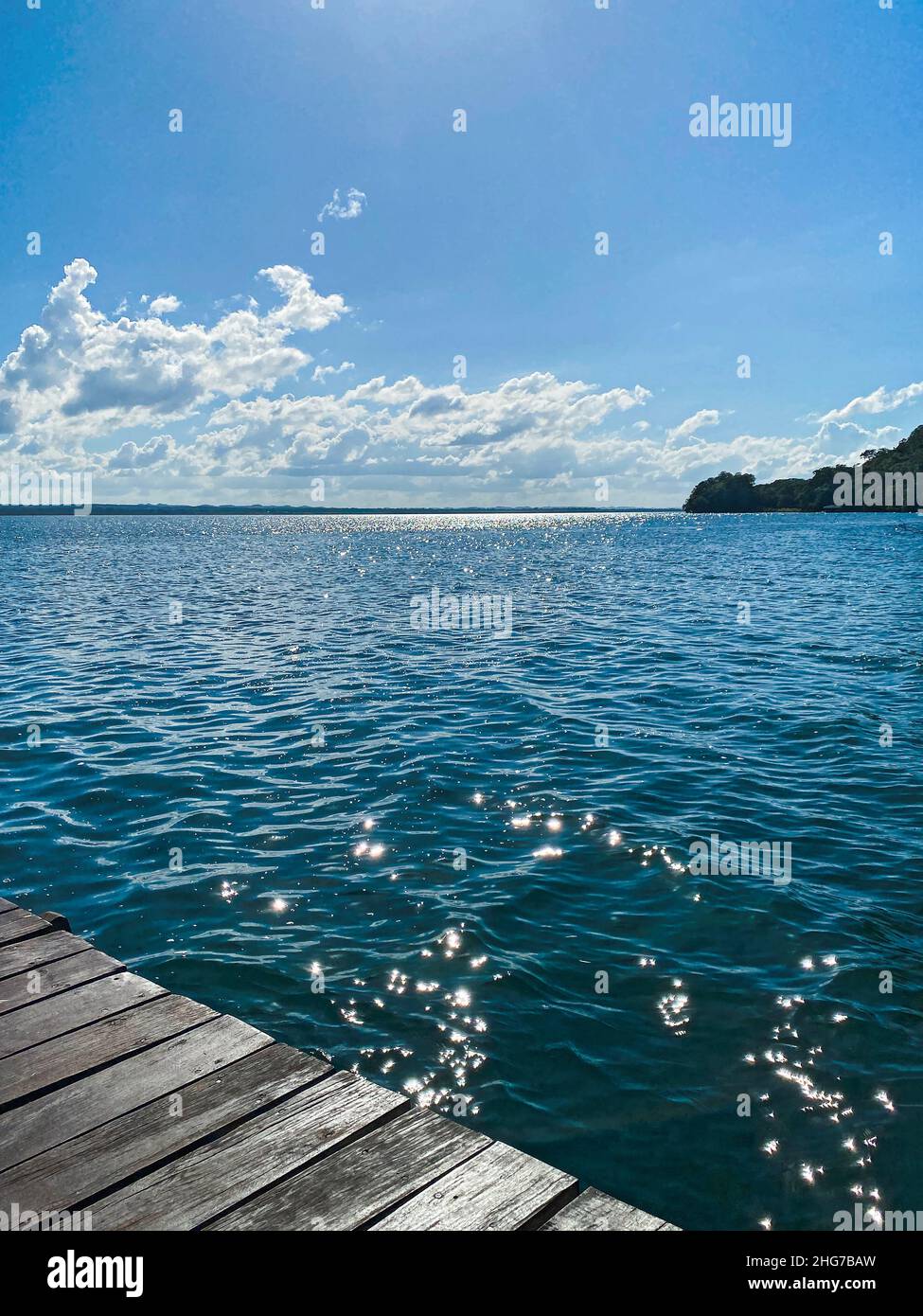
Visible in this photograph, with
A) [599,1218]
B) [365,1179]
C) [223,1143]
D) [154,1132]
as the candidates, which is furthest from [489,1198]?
[154,1132]

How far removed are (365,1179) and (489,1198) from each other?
2.44ft

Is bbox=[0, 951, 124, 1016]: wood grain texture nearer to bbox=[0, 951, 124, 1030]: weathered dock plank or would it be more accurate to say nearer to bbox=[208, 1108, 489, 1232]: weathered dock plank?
bbox=[0, 951, 124, 1030]: weathered dock plank

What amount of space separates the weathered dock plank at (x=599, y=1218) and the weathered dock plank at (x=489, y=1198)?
0.08m

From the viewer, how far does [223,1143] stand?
4.96 meters

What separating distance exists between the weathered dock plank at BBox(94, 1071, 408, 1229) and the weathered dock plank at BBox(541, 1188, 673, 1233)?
52.9 inches

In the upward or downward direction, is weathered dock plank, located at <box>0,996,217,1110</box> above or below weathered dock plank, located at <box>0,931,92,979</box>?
below

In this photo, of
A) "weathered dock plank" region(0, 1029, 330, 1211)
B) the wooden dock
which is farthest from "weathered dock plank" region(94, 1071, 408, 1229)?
"weathered dock plank" region(0, 1029, 330, 1211)

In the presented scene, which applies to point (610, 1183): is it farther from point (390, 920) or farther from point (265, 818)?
point (265, 818)

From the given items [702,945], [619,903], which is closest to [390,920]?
[619,903]

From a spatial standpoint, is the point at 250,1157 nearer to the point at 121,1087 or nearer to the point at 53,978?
the point at 121,1087

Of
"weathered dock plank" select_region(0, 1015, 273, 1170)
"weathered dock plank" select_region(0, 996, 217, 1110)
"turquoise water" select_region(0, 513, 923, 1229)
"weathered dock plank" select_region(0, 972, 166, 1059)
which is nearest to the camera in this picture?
"weathered dock plank" select_region(0, 1015, 273, 1170)

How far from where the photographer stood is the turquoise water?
6.63 meters

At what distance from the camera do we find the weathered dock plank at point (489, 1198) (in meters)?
4.35

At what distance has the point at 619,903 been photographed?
9898mm
